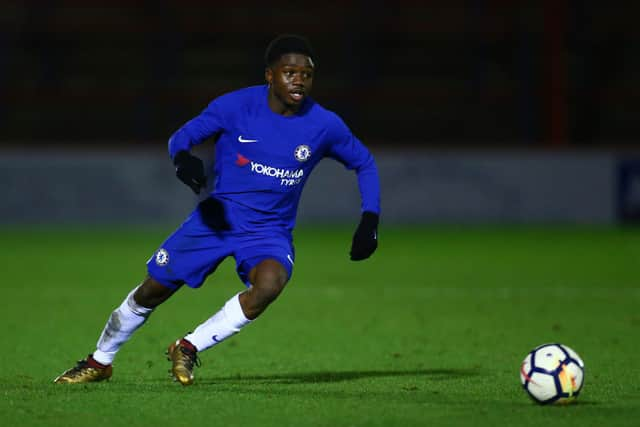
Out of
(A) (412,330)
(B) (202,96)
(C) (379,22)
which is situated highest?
(C) (379,22)

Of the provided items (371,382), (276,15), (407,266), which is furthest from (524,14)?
(371,382)

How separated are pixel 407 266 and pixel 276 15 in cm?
1187

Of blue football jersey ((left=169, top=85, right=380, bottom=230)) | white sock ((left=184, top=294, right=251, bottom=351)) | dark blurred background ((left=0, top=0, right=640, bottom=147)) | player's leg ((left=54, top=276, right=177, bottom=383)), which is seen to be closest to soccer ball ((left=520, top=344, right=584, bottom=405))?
white sock ((left=184, top=294, right=251, bottom=351))

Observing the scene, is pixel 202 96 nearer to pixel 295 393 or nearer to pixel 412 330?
pixel 412 330

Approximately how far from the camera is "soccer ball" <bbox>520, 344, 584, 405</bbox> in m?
5.66

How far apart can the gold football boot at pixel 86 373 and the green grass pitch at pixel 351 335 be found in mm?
121

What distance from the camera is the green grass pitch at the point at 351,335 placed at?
5.64 metres

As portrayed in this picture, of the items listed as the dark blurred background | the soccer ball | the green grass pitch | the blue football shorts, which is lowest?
the green grass pitch

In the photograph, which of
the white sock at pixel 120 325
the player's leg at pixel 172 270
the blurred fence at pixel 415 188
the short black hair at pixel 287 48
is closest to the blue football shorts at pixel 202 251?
the player's leg at pixel 172 270

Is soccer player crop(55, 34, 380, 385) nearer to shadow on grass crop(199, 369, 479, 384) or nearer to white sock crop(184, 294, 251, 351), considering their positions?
white sock crop(184, 294, 251, 351)

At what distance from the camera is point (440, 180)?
19844 mm

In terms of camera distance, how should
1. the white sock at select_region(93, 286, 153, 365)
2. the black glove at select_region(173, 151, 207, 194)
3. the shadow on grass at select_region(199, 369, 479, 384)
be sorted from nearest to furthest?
the black glove at select_region(173, 151, 207, 194)
the white sock at select_region(93, 286, 153, 365)
the shadow on grass at select_region(199, 369, 479, 384)

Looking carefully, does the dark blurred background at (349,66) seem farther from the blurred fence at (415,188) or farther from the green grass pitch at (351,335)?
the green grass pitch at (351,335)

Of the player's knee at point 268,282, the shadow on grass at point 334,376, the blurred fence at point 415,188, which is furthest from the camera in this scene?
the blurred fence at point 415,188
